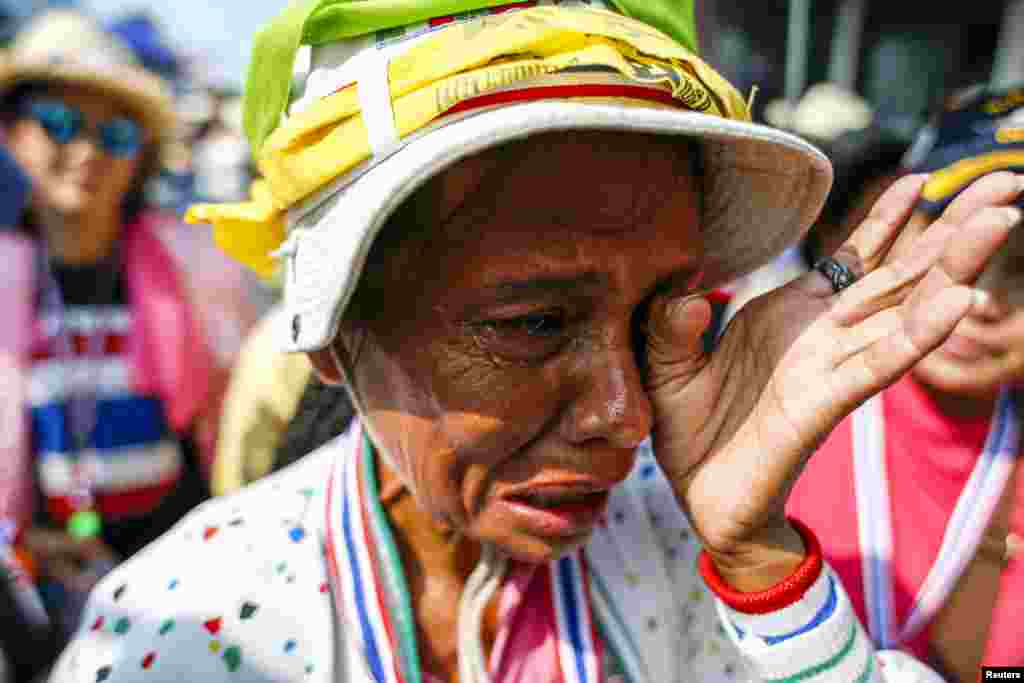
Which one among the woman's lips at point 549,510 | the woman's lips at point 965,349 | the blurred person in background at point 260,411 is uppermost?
the woman's lips at point 965,349

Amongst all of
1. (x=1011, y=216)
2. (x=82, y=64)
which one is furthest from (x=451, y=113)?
(x=82, y=64)

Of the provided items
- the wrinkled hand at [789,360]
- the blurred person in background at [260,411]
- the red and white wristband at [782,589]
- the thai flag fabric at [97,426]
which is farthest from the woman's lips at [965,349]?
the thai flag fabric at [97,426]

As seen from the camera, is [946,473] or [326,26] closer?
[326,26]

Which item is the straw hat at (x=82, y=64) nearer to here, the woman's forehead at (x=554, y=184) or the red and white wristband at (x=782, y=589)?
the woman's forehead at (x=554, y=184)

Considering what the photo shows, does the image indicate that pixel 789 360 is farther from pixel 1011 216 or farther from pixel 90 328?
pixel 90 328

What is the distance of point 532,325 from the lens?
4.09 ft

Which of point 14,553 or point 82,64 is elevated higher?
point 82,64

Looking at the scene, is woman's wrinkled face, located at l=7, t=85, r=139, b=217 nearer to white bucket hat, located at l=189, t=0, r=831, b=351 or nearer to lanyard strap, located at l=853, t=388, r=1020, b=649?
white bucket hat, located at l=189, t=0, r=831, b=351

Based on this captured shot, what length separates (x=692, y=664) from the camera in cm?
152

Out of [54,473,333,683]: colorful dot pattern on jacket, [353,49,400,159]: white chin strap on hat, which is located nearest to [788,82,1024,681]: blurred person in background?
[353,49,400,159]: white chin strap on hat

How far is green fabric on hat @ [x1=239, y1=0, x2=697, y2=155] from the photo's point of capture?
4.00 feet

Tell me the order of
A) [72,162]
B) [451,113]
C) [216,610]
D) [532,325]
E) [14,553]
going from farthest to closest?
1. [72,162]
2. [14,553]
3. [216,610]
4. [532,325]
5. [451,113]

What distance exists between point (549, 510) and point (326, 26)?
2.58 ft

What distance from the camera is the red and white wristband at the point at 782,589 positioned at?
1235 millimetres
